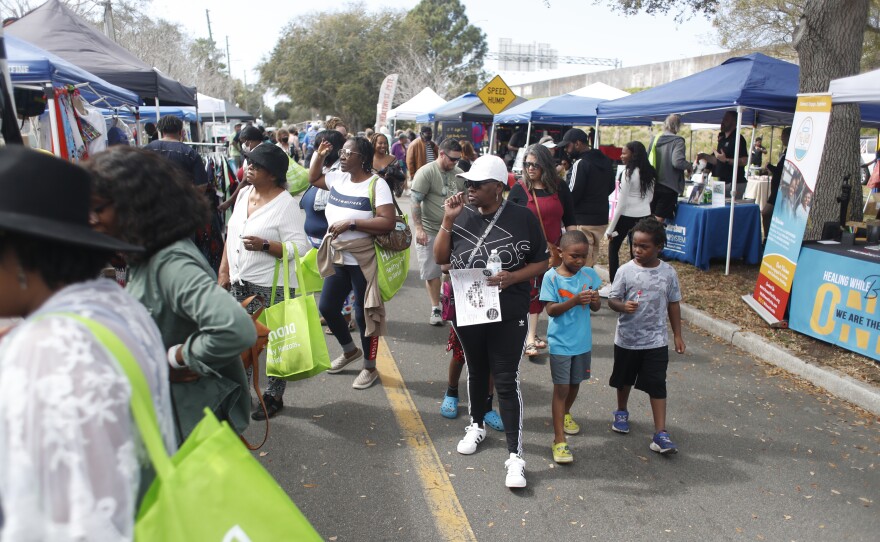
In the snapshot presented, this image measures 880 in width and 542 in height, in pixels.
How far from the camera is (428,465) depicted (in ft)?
13.3

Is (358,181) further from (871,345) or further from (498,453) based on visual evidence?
(871,345)

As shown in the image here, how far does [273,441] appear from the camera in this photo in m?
4.34

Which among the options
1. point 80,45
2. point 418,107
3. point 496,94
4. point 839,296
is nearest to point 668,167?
point 839,296

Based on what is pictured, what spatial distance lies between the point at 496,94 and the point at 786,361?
7652 millimetres

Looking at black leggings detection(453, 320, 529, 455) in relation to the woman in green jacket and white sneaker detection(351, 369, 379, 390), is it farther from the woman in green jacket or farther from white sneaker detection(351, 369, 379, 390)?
the woman in green jacket

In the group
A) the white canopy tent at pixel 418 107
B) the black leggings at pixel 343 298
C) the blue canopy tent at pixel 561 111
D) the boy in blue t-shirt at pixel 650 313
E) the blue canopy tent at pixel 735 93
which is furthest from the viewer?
the white canopy tent at pixel 418 107

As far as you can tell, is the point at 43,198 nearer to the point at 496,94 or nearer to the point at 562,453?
the point at 562,453

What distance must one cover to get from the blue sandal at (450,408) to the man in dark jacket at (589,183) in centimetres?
333

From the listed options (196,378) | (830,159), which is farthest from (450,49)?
(196,378)

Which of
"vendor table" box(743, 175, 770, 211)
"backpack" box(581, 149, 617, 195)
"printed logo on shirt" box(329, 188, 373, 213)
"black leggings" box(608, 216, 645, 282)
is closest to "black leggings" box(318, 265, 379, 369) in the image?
"printed logo on shirt" box(329, 188, 373, 213)

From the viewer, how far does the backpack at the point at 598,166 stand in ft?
24.4

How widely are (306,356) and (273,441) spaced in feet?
2.34

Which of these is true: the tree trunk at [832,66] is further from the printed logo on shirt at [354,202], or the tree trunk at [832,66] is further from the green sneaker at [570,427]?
the printed logo on shirt at [354,202]

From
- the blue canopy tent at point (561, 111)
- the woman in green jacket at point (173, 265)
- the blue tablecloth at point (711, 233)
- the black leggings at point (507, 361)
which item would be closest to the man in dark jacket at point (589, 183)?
the blue tablecloth at point (711, 233)
